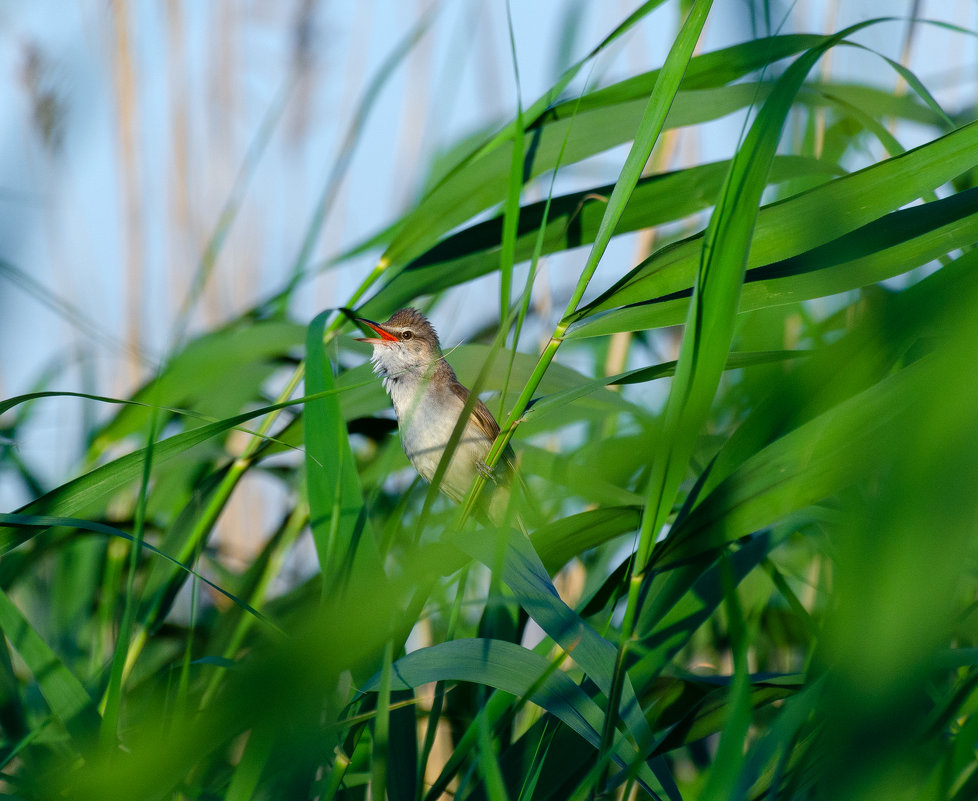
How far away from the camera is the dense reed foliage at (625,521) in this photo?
65 cm

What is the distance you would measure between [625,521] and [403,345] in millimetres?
1144

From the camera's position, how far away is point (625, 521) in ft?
4.34

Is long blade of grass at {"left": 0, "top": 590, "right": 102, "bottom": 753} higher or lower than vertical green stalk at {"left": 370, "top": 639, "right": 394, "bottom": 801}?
higher

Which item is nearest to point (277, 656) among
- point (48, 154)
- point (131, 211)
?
point (48, 154)

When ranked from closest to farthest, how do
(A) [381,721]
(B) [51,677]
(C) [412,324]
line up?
(A) [381,721] → (B) [51,677] → (C) [412,324]

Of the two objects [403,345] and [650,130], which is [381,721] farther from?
[403,345]

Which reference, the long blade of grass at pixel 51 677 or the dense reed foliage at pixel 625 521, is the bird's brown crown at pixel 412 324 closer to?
the dense reed foliage at pixel 625 521

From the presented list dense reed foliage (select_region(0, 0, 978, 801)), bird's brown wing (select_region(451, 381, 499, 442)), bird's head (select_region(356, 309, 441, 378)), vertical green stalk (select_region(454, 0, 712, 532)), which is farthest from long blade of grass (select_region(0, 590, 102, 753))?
bird's brown wing (select_region(451, 381, 499, 442))

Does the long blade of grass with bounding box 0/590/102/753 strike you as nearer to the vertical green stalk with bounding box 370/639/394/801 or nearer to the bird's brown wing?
the vertical green stalk with bounding box 370/639/394/801

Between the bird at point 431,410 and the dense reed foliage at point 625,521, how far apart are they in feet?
0.41

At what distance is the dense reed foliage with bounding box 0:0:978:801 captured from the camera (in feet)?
2.13

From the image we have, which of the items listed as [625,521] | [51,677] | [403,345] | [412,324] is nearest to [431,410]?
[403,345]

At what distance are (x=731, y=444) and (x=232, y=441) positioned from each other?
1.69 m

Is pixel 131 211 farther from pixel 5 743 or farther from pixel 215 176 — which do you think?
pixel 5 743
